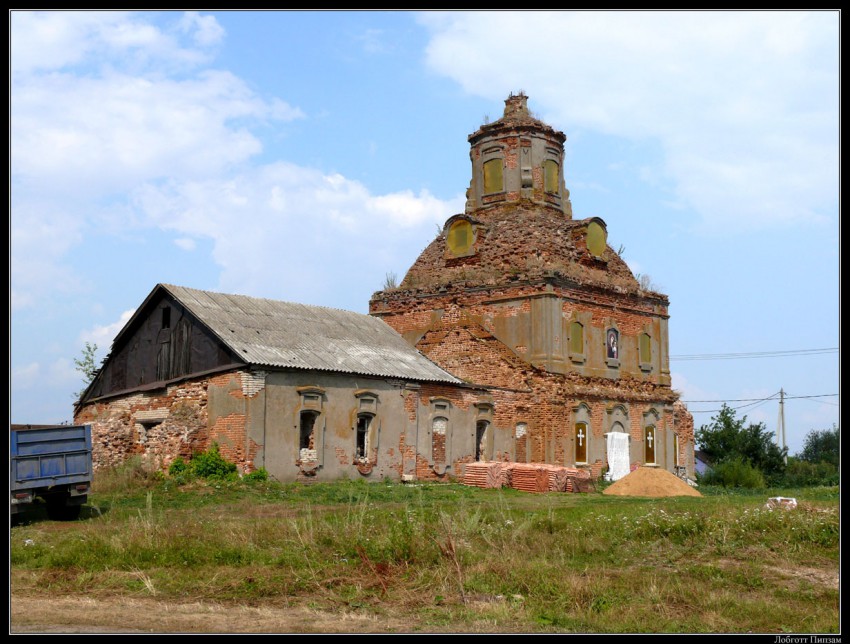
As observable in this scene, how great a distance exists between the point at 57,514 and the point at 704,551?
1093cm

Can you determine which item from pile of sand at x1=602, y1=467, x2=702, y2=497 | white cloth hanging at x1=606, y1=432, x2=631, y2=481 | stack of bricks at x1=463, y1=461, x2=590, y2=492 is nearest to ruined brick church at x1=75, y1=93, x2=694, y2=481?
white cloth hanging at x1=606, y1=432, x2=631, y2=481

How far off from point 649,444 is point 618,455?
219 cm

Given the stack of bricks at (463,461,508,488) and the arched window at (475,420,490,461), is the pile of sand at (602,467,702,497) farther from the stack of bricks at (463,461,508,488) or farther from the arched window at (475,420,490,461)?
the arched window at (475,420,490,461)

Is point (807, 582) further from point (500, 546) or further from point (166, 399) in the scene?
point (166, 399)

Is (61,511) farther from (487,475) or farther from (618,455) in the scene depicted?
(618,455)

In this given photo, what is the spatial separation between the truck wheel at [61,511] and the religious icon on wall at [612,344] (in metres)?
20.9

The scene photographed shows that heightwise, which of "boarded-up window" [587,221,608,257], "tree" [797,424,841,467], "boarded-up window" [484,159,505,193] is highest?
"boarded-up window" [484,159,505,193]

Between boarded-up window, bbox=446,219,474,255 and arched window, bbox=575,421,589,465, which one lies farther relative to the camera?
boarded-up window, bbox=446,219,474,255

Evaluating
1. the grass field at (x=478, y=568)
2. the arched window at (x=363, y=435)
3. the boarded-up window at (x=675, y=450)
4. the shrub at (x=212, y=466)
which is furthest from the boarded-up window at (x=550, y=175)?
the grass field at (x=478, y=568)

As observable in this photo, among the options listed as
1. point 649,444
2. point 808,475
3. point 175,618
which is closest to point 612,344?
point 649,444

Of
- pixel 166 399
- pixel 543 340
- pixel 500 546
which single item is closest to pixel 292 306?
pixel 166 399

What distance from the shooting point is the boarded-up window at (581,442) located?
32.2 metres

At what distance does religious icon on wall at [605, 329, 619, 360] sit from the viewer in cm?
3406

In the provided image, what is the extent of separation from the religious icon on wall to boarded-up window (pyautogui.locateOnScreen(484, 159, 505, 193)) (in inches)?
261
